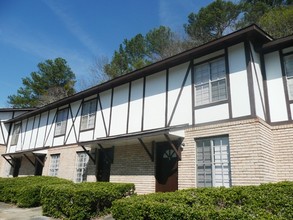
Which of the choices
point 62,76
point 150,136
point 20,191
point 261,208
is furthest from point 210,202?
point 62,76

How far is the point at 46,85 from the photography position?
36.9 m

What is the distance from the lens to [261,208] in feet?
18.0

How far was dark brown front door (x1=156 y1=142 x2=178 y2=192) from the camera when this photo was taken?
9859 mm

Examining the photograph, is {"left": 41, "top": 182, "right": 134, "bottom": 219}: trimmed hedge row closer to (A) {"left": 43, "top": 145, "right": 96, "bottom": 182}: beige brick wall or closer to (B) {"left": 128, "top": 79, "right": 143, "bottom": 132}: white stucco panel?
(B) {"left": 128, "top": 79, "right": 143, "bottom": 132}: white stucco panel

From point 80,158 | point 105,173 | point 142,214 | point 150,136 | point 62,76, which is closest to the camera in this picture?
point 142,214

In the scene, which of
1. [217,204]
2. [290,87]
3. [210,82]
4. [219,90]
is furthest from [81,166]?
[290,87]

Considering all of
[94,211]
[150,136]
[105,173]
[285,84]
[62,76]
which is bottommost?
[94,211]

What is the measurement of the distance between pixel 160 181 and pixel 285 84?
229 inches

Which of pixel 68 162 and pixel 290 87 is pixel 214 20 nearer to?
pixel 290 87

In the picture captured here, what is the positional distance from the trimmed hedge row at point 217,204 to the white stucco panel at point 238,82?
288 centimetres

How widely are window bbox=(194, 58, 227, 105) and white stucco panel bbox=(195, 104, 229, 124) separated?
1.01 ft

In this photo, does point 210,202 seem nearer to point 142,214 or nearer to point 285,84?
point 142,214

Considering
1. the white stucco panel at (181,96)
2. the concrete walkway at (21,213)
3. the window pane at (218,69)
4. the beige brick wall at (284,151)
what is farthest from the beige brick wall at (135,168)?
the beige brick wall at (284,151)

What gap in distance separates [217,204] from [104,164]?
26.2 ft
